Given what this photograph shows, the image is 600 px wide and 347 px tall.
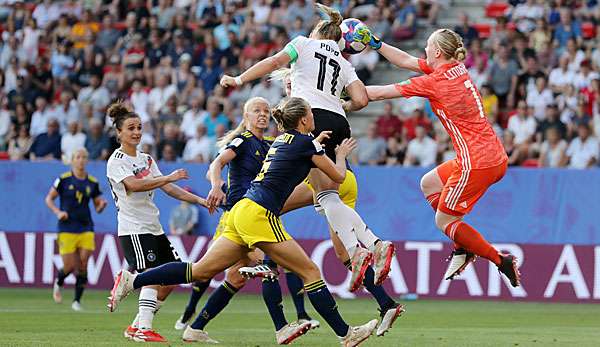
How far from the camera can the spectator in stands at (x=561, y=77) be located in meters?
19.6

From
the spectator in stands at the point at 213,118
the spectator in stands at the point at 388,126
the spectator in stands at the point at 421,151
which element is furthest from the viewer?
the spectator in stands at the point at 213,118

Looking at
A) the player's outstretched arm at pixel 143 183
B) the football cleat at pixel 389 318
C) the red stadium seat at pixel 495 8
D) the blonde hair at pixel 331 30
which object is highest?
the blonde hair at pixel 331 30

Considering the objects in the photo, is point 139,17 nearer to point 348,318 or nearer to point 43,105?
point 43,105

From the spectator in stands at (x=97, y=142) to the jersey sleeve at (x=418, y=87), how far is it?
443 inches

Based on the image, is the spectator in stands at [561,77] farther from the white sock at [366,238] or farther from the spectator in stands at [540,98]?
the white sock at [366,238]

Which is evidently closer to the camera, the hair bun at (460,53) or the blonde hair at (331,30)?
the hair bun at (460,53)

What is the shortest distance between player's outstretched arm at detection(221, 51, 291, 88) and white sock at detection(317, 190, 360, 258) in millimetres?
1249

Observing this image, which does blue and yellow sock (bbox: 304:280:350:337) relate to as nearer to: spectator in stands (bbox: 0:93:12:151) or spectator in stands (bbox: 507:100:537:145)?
spectator in stands (bbox: 507:100:537:145)

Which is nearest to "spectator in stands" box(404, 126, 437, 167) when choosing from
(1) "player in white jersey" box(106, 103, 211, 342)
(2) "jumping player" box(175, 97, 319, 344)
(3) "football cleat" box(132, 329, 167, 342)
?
(2) "jumping player" box(175, 97, 319, 344)

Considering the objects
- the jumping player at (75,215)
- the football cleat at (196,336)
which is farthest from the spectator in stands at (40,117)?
the football cleat at (196,336)

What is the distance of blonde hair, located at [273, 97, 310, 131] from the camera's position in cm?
957

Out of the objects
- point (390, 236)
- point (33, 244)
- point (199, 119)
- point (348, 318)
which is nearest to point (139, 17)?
point (199, 119)

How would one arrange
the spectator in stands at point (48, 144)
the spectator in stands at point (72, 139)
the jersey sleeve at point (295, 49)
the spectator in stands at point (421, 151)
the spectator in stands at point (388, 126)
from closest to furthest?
1. the jersey sleeve at point (295, 49)
2. the spectator in stands at point (421, 151)
3. the spectator in stands at point (388, 126)
4. the spectator in stands at point (72, 139)
5. the spectator in stands at point (48, 144)

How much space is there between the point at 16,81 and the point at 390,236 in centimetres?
919
